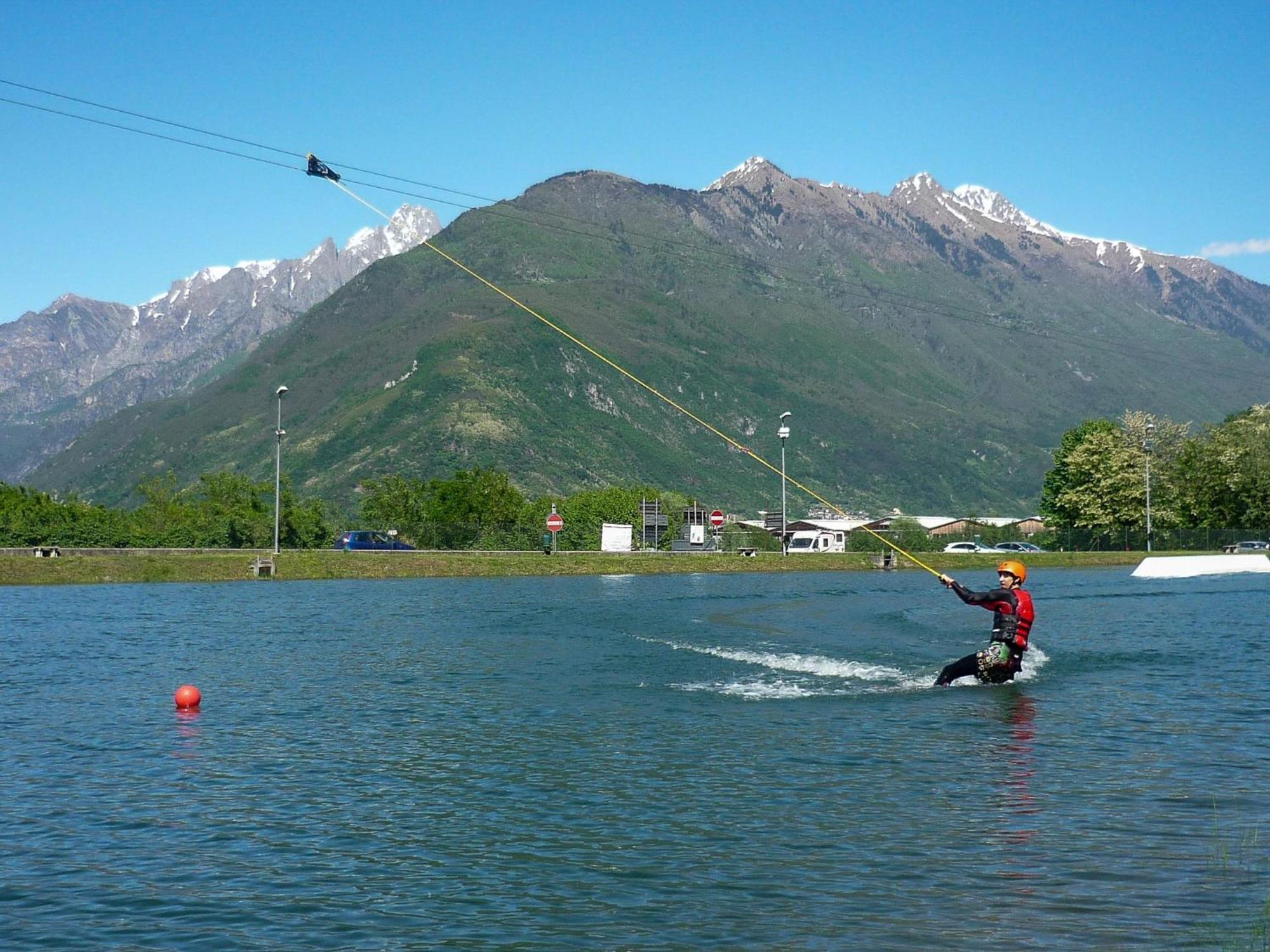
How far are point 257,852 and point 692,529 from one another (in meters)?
104

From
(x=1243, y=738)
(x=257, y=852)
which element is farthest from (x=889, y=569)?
(x=257, y=852)

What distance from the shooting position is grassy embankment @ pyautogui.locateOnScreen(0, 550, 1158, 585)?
72688mm

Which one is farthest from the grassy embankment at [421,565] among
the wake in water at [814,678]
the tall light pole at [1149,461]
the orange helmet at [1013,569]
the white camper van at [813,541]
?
the orange helmet at [1013,569]

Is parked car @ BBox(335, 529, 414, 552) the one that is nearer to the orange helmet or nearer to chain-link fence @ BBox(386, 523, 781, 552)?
chain-link fence @ BBox(386, 523, 781, 552)

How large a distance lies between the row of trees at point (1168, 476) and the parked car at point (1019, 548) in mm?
8914

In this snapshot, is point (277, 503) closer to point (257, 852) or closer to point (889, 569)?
point (889, 569)

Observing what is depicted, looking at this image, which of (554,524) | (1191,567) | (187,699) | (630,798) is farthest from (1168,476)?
(630,798)

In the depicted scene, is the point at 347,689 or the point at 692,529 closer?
the point at 347,689

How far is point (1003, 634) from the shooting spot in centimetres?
2753

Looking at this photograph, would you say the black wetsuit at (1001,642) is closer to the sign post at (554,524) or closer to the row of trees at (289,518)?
the sign post at (554,524)

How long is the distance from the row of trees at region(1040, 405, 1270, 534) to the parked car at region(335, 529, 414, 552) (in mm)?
61177

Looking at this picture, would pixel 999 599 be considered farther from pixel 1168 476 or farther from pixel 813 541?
pixel 1168 476

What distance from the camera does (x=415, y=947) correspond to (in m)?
10.9

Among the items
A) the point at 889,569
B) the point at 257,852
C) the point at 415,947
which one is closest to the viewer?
the point at 415,947
